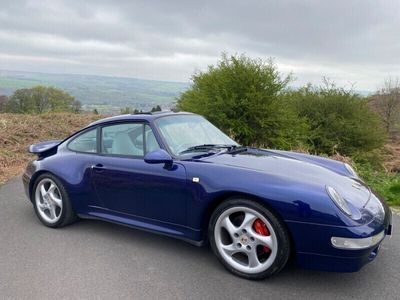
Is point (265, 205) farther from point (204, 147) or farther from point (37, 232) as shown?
point (37, 232)

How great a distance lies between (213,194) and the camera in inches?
131

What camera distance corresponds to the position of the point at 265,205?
313 centimetres

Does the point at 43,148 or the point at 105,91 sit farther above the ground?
the point at 43,148

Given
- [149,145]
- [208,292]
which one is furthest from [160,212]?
[208,292]

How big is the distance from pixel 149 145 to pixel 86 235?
1.29 metres

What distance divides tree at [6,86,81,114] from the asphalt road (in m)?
41.5

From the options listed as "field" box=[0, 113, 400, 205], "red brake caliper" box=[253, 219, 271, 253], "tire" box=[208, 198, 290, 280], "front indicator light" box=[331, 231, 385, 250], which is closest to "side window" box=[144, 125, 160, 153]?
"tire" box=[208, 198, 290, 280]

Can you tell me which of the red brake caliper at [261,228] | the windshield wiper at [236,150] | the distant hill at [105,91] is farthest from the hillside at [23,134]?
the distant hill at [105,91]

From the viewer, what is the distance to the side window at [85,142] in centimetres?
432

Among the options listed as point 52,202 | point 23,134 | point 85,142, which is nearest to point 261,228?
point 85,142

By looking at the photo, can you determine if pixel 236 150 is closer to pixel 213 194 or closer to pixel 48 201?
pixel 213 194

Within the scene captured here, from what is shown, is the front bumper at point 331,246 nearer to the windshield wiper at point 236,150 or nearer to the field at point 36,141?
the windshield wiper at point 236,150

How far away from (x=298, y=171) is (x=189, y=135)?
49.1 inches

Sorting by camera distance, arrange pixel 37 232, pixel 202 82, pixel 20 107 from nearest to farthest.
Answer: pixel 37 232
pixel 202 82
pixel 20 107
